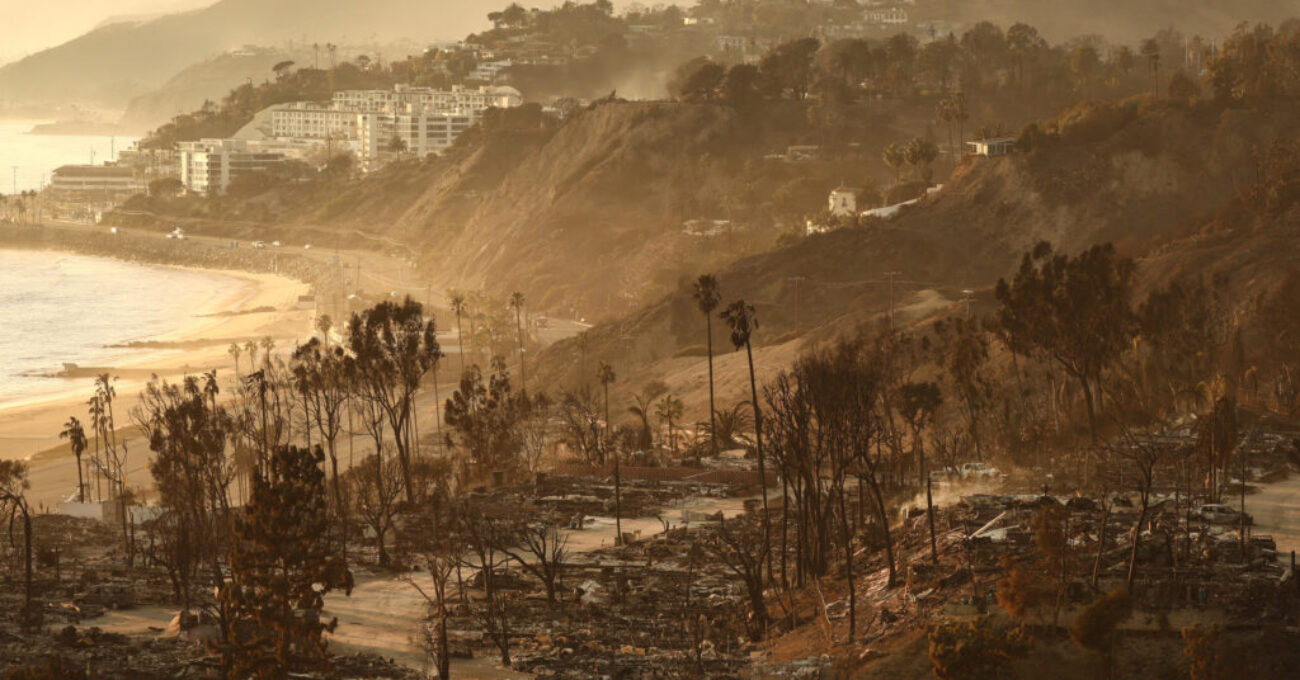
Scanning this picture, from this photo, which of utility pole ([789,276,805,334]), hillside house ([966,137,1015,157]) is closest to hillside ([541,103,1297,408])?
utility pole ([789,276,805,334])

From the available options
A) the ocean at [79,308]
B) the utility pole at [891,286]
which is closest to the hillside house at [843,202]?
the utility pole at [891,286]

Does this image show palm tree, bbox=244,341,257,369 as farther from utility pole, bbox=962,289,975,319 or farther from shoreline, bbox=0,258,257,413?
utility pole, bbox=962,289,975,319

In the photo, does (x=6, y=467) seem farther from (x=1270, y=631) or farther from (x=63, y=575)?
(x=1270, y=631)

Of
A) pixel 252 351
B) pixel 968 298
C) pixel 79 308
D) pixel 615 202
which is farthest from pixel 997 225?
pixel 79 308

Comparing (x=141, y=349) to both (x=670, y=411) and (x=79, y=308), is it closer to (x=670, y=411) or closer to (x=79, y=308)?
(x=79, y=308)

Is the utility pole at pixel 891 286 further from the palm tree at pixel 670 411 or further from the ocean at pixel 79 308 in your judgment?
the ocean at pixel 79 308

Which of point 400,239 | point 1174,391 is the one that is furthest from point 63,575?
point 400,239
